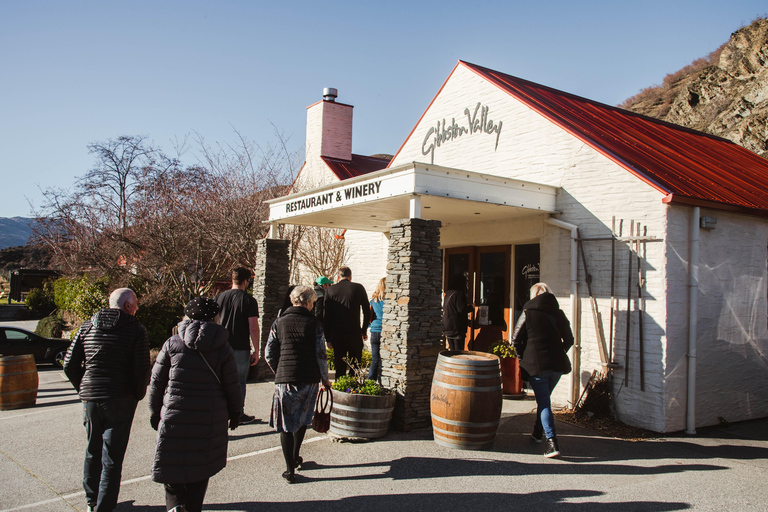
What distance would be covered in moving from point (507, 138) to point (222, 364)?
7308 millimetres

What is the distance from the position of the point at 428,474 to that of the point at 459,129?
7.31m

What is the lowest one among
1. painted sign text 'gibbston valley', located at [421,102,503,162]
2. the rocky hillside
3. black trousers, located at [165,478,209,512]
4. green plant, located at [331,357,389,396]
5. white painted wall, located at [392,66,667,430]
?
black trousers, located at [165,478,209,512]

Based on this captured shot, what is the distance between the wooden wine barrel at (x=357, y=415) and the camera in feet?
19.9

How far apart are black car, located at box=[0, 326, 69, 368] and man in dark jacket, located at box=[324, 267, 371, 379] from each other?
26.9ft

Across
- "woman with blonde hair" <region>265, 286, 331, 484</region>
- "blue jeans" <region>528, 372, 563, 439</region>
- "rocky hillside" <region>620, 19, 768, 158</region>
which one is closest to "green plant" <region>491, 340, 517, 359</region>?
"blue jeans" <region>528, 372, 563, 439</region>

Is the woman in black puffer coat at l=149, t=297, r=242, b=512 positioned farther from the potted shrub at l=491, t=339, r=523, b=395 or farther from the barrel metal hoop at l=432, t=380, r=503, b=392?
the potted shrub at l=491, t=339, r=523, b=395

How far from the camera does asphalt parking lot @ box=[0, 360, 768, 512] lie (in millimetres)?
4527

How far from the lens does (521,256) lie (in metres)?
9.18

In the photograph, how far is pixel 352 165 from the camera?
18.0 meters

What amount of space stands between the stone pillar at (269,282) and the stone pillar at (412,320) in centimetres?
347

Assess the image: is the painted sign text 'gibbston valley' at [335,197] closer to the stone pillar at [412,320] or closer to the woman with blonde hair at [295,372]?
the stone pillar at [412,320]

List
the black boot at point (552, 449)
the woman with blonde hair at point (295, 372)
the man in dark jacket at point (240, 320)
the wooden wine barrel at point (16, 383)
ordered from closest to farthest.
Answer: the woman with blonde hair at point (295, 372)
the black boot at point (552, 449)
the man in dark jacket at point (240, 320)
the wooden wine barrel at point (16, 383)

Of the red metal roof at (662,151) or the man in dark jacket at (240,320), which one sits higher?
the red metal roof at (662,151)

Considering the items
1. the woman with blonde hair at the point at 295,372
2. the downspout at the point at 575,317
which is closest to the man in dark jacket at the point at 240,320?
the woman with blonde hair at the point at 295,372
